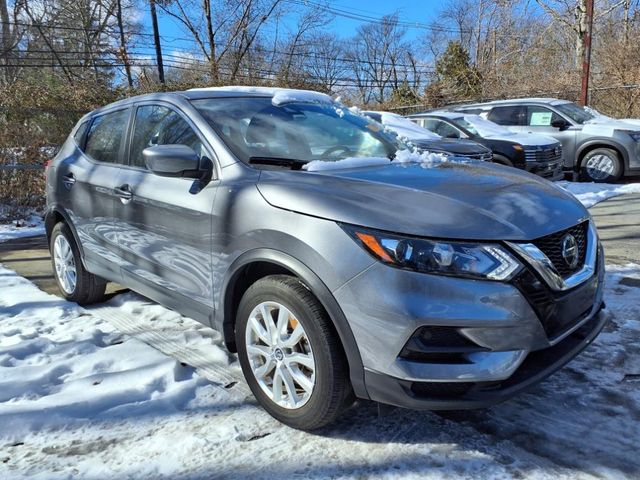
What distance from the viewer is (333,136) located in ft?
11.5

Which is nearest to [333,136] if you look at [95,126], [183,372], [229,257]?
[229,257]

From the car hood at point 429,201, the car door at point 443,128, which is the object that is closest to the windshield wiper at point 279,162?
the car hood at point 429,201

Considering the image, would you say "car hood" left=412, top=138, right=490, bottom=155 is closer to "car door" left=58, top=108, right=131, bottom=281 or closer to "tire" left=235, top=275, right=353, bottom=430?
"car door" left=58, top=108, right=131, bottom=281

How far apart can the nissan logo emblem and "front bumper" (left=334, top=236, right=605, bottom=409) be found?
1.27 feet

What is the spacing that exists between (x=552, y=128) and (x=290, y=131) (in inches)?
377

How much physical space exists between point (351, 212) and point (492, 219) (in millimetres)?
596

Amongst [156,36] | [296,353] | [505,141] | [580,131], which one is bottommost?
[296,353]

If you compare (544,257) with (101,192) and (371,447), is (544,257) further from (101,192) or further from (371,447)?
(101,192)

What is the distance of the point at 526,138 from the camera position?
10.3m

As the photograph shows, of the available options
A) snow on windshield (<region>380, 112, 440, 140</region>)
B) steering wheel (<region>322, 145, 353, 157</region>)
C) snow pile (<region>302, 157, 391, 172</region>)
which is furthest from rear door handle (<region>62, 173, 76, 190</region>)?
snow on windshield (<region>380, 112, 440, 140</region>)

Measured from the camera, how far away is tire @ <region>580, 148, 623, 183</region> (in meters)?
10.6

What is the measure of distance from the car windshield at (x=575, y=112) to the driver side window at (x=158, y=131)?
9.96 m

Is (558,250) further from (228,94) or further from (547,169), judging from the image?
(547,169)

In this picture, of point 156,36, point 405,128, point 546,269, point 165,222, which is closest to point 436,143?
point 405,128
